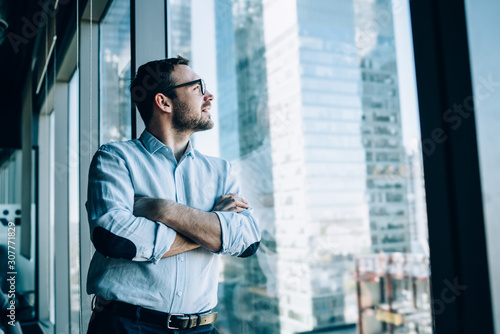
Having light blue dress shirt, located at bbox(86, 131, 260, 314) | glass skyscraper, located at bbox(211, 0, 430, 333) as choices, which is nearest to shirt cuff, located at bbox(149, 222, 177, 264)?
light blue dress shirt, located at bbox(86, 131, 260, 314)

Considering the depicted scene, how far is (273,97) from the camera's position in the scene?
77.5 feet

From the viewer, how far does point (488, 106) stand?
0.45 metres

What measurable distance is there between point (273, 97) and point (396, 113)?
9.32 metres

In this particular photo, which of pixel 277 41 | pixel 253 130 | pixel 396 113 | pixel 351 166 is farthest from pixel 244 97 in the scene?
pixel 396 113

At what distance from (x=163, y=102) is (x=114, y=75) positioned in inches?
53.3

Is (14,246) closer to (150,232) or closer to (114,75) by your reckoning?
(114,75)

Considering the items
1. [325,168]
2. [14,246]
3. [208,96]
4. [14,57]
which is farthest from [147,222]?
[325,168]

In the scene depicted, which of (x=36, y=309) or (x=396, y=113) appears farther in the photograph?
(x=396, y=113)

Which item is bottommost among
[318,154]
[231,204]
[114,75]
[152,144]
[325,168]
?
[231,204]

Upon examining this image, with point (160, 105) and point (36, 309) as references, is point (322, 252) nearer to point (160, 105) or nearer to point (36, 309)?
point (36, 309)

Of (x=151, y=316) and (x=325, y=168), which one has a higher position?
(x=325, y=168)

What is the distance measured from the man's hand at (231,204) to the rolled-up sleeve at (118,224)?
0.16 meters

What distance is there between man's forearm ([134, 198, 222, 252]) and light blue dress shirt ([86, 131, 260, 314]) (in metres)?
0.02

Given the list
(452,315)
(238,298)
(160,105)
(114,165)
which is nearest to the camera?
(452,315)
